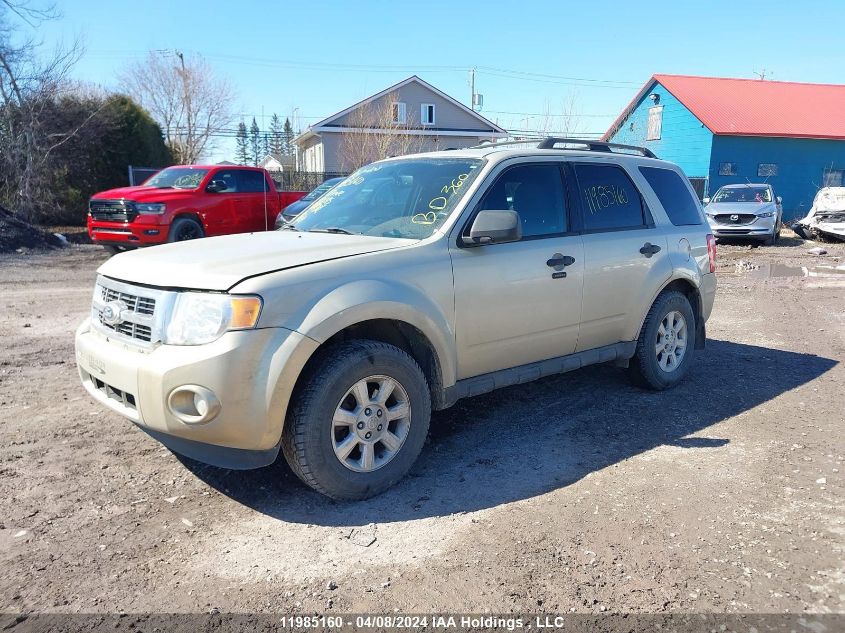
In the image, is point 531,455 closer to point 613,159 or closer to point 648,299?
point 648,299

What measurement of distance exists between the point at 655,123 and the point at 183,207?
2994 centimetres

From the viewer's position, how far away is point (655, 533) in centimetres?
322

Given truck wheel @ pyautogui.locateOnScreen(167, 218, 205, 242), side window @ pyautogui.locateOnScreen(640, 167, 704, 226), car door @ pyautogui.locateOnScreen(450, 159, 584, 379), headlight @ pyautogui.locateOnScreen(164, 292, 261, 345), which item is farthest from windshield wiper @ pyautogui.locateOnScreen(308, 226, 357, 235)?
truck wheel @ pyautogui.locateOnScreen(167, 218, 205, 242)

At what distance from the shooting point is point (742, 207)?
62.5ft

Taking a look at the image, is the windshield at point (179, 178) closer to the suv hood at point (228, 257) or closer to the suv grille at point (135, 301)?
the suv hood at point (228, 257)

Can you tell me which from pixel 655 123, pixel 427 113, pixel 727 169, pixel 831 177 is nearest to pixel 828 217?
pixel 727 169

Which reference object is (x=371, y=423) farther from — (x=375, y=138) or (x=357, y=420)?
(x=375, y=138)

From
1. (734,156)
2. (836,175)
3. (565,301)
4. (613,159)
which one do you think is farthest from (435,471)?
(836,175)

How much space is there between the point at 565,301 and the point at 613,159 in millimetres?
1430

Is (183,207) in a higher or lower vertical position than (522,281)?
higher

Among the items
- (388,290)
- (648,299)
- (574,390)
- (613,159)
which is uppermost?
(613,159)

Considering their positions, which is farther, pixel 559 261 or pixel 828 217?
pixel 828 217

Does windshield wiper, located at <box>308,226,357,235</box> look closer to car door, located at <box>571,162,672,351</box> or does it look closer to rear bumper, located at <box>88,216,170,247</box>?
car door, located at <box>571,162,672,351</box>

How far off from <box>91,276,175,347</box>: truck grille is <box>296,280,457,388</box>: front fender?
714mm
